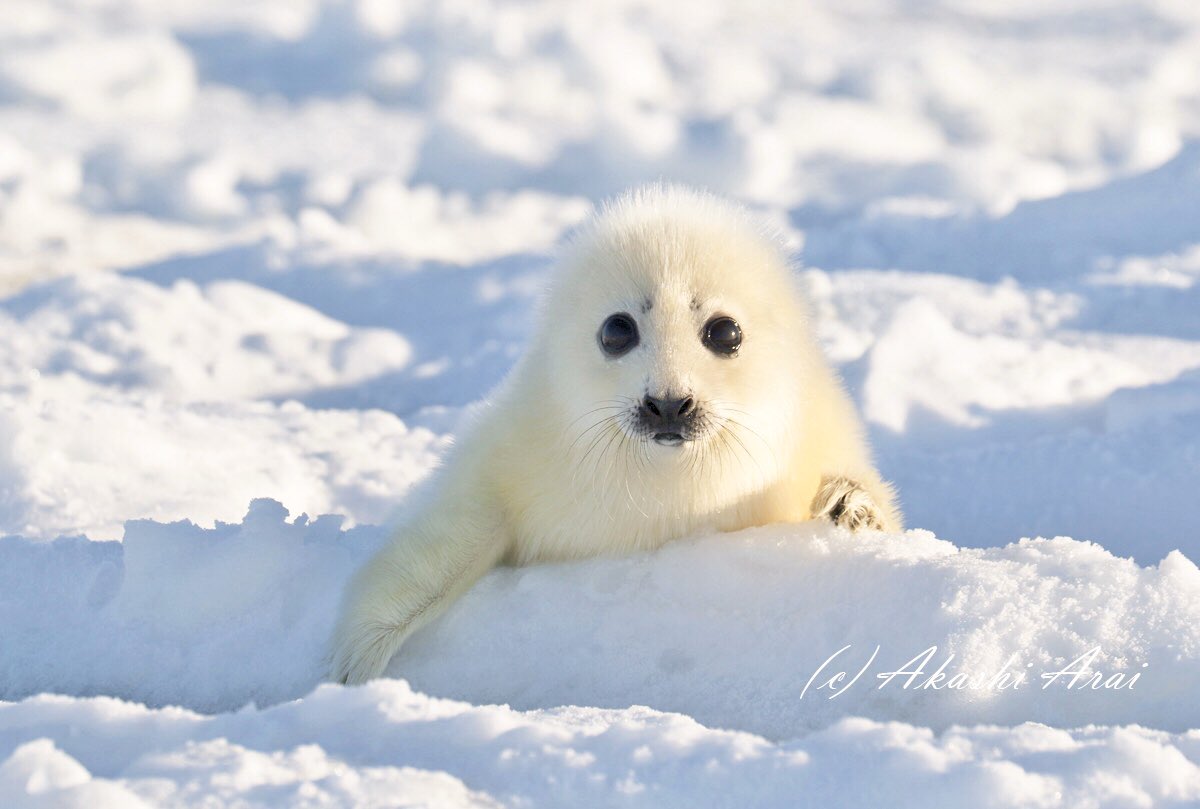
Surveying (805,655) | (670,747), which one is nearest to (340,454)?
(805,655)

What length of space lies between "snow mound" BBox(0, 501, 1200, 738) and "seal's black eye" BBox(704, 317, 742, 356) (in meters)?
0.41

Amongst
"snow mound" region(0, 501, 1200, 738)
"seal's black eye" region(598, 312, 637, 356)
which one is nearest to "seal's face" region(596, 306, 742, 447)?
"seal's black eye" region(598, 312, 637, 356)

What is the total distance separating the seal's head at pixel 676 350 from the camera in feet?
9.07

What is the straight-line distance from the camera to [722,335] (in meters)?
2.86

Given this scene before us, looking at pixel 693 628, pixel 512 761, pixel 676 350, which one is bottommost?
pixel 512 761

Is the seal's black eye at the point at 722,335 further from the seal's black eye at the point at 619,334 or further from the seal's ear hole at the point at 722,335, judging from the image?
the seal's black eye at the point at 619,334

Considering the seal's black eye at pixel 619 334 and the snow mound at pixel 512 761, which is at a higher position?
the seal's black eye at pixel 619 334

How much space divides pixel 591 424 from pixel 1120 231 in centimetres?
690

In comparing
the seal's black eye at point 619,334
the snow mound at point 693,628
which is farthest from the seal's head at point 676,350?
the snow mound at point 693,628

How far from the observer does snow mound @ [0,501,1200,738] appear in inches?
101

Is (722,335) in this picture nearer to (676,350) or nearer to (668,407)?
(676,350)

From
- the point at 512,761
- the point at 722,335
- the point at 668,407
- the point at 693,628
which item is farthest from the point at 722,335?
the point at 512,761

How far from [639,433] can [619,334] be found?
0.23 metres

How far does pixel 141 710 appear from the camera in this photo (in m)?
2.01
